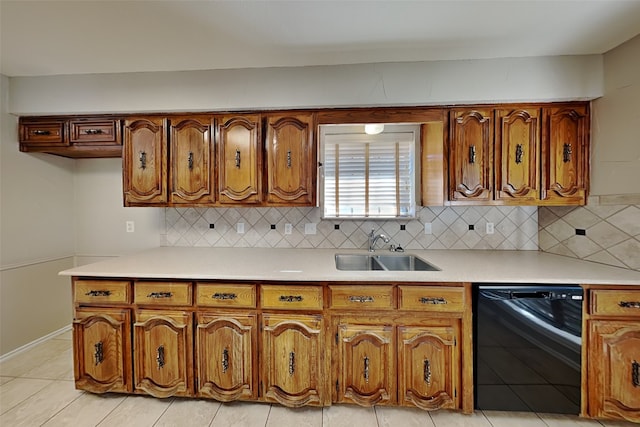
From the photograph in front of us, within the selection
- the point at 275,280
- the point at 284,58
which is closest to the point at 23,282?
the point at 275,280

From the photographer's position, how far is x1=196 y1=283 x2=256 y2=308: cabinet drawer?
5.72ft

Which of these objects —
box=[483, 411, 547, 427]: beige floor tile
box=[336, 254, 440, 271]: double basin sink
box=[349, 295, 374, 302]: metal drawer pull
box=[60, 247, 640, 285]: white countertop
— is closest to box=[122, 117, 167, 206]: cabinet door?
box=[60, 247, 640, 285]: white countertop

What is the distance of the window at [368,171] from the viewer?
7.85 feet

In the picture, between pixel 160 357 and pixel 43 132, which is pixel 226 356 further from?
pixel 43 132

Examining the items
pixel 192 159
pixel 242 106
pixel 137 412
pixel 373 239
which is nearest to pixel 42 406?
pixel 137 412

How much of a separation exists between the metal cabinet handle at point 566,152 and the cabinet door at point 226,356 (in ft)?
8.09

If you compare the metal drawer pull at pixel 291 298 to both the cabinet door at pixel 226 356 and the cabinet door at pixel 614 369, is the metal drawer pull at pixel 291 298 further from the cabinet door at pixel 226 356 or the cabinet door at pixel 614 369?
the cabinet door at pixel 614 369

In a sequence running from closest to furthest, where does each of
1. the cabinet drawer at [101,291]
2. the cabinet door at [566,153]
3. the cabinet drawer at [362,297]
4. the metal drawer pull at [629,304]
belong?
the metal drawer pull at [629,304] → the cabinet drawer at [362,297] → the cabinet drawer at [101,291] → the cabinet door at [566,153]

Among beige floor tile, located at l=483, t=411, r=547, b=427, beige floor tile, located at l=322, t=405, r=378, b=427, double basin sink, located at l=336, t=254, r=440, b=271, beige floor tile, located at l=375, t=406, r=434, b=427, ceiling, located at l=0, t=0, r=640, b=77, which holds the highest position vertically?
ceiling, located at l=0, t=0, r=640, b=77

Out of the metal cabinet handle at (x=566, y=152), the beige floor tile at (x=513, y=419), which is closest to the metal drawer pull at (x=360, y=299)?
the beige floor tile at (x=513, y=419)

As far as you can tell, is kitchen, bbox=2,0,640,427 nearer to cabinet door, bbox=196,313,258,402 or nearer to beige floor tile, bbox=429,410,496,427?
cabinet door, bbox=196,313,258,402

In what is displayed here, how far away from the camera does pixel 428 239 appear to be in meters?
2.47

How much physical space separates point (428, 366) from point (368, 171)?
1538mm

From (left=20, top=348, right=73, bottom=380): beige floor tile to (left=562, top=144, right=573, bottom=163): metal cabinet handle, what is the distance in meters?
4.05
